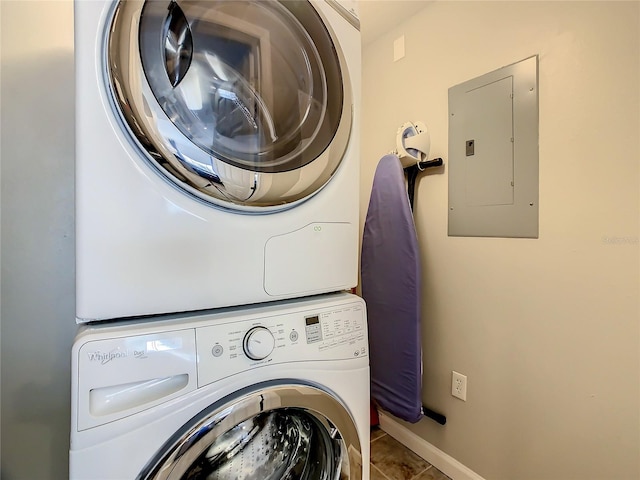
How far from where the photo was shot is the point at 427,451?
4.82ft

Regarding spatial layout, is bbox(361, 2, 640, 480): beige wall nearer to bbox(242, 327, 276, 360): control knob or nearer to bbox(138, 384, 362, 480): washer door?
bbox(138, 384, 362, 480): washer door

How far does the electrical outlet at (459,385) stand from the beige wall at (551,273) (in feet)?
0.08

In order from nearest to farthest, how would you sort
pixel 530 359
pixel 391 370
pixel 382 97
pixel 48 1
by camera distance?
1. pixel 48 1
2. pixel 530 359
3. pixel 391 370
4. pixel 382 97

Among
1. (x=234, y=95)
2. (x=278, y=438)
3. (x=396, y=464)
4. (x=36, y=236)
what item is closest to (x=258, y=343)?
(x=278, y=438)

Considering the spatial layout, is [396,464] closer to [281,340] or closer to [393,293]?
[393,293]

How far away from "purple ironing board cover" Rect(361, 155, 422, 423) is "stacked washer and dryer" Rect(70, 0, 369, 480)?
0.58 metres

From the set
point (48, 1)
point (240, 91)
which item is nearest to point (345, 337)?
point (240, 91)

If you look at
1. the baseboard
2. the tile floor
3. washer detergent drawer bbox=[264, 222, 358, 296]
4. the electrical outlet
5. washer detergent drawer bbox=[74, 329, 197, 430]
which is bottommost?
the tile floor

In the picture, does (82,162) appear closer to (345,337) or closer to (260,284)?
(260,284)

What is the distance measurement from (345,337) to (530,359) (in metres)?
0.83

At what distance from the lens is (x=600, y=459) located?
977 millimetres

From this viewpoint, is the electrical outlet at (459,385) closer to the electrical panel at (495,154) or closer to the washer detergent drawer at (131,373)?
the electrical panel at (495,154)

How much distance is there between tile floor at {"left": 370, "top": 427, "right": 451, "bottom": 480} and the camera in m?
1.38

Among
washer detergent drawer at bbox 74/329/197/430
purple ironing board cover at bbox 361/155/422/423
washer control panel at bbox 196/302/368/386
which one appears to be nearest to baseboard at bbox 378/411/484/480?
purple ironing board cover at bbox 361/155/422/423
